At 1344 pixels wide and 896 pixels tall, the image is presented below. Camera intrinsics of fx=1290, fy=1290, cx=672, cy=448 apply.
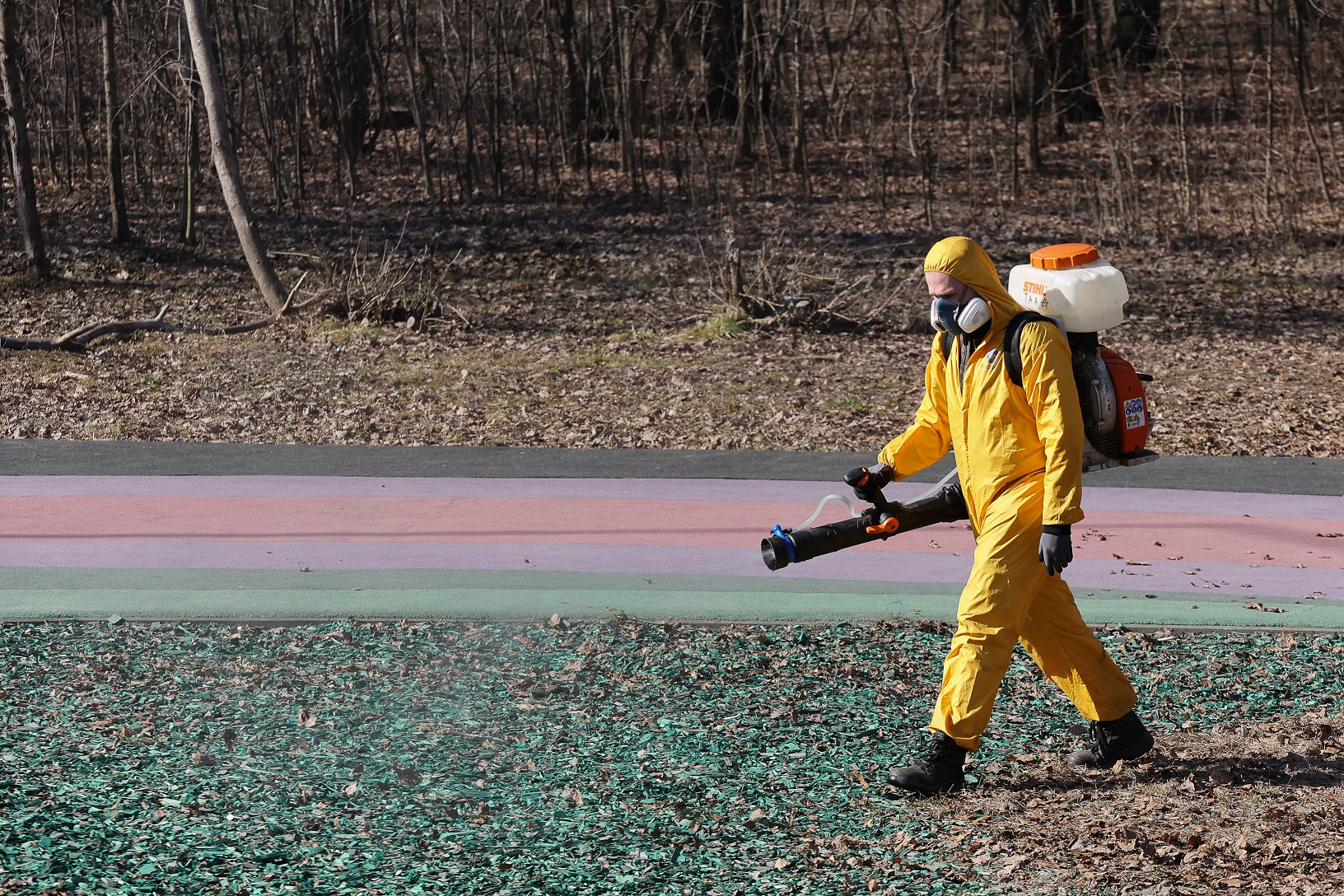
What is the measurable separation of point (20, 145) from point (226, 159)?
2875mm

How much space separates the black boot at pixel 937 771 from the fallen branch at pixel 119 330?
36.0 feet

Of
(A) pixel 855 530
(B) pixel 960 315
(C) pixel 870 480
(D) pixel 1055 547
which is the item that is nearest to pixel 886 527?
(A) pixel 855 530

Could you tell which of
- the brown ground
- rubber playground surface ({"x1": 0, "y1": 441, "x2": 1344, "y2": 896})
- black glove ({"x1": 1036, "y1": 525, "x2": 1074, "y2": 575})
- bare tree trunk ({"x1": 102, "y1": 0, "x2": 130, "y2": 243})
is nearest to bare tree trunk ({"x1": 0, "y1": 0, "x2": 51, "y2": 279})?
the brown ground

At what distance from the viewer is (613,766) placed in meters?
4.30

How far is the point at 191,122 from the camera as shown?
59.6 ft

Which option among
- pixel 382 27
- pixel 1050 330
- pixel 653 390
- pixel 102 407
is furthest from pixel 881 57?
pixel 1050 330

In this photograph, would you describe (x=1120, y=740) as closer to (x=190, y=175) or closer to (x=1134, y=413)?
(x=1134, y=413)

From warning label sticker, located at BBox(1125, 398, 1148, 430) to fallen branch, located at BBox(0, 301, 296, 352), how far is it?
1121cm

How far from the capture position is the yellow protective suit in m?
3.99

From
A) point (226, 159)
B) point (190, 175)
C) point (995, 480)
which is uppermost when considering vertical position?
point (226, 159)

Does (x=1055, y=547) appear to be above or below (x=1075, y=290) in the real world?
below

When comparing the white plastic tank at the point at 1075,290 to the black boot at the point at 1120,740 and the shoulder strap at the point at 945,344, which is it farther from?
the black boot at the point at 1120,740

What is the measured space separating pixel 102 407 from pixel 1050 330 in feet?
28.8

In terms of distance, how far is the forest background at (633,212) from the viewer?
11.0 metres
